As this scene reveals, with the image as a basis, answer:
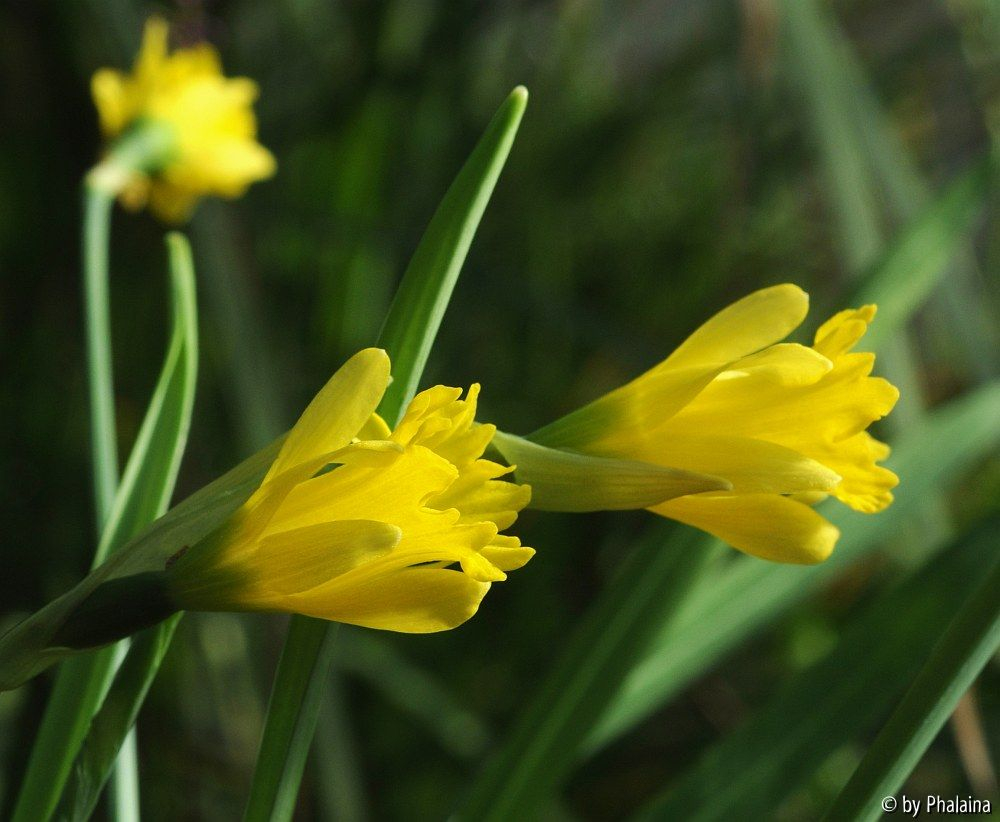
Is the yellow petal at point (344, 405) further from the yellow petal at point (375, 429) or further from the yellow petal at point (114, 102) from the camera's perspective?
the yellow petal at point (114, 102)

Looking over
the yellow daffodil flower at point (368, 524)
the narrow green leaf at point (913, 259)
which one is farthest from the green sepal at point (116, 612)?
the narrow green leaf at point (913, 259)

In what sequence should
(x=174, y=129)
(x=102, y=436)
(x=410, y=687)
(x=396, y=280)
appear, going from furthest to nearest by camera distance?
(x=396, y=280) → (x=410, y=687) → (x=174, y=129) → (x=102, y=436)

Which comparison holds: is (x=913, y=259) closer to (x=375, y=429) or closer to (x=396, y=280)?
(x=375, y=429)

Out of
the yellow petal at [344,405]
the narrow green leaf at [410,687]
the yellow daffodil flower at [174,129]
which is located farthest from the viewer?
the narrow green leaf at [410,687]

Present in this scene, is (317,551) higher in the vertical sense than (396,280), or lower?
lower

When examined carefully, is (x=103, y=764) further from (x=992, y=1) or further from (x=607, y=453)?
(x=992, y=1)

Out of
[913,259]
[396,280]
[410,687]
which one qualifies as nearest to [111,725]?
[913,259]

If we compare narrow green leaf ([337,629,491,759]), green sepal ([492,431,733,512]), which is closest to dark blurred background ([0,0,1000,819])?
narrow green leaf ([337,629,491,759])
